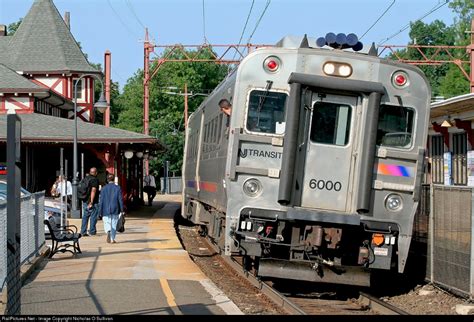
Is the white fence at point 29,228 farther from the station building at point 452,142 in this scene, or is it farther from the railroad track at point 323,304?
the station building at point 452,142

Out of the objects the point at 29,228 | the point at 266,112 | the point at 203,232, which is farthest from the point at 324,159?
the point at 203,232

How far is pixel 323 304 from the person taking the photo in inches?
482

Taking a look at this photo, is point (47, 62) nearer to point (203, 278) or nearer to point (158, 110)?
point (203, 278)

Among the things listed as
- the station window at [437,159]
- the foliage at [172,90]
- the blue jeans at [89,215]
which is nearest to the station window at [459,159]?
the station window at [437,159]

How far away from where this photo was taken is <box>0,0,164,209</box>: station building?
30750mm

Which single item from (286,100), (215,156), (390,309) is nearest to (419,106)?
(286,100)

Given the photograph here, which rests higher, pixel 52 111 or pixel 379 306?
pixel 52 111

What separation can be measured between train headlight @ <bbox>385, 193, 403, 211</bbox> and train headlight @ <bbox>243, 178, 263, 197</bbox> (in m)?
1.80

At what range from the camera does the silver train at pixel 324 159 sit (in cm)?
1194

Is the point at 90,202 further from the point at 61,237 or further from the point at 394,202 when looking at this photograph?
the point at 394,202

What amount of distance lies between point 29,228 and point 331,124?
598cm

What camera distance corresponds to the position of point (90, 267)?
1502cm

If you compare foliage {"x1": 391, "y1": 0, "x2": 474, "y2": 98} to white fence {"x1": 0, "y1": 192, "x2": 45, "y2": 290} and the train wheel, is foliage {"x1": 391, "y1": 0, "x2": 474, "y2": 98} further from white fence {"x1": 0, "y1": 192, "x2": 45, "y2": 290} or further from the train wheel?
white fence {"x1": 0, "y1": 192, "x2": 45, "y2": 290}
